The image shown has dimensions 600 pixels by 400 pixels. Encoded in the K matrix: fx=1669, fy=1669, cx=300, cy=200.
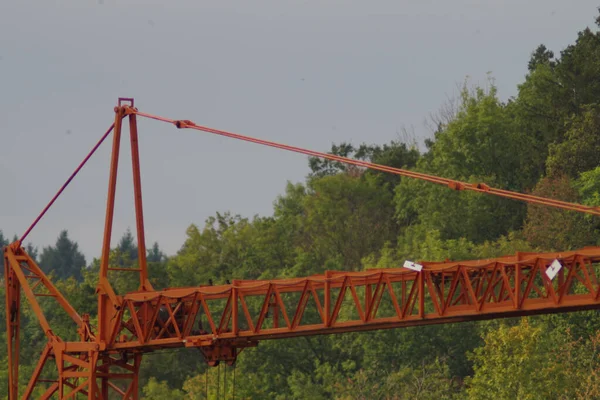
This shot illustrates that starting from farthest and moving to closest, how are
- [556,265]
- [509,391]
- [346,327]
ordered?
[509,391] < [346,327] < [556,265]

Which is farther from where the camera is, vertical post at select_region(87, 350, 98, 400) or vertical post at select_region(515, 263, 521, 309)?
vertical post at select_region(87, 350, 98, 400)

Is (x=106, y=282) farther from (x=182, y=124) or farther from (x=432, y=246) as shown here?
(x=432, y=246)

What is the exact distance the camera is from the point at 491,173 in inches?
4619

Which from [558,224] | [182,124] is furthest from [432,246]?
[182,124]

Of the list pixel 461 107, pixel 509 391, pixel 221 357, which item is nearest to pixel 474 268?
pixel 221 357

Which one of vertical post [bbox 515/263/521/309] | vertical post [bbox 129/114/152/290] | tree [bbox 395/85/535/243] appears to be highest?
tree [bbox 395/85/535/243]

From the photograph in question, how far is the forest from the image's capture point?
86062 mm

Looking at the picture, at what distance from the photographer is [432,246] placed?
347 ft

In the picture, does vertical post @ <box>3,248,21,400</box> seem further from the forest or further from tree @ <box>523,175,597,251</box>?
tree @ <box>523,175,597,251</box>

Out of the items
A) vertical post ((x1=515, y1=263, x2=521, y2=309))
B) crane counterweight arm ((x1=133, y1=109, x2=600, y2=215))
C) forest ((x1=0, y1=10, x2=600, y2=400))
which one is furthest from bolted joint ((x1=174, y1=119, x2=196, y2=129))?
forest ((x1=0, y1=10, x2=600, y2=400))

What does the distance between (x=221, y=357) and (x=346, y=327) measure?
498cm

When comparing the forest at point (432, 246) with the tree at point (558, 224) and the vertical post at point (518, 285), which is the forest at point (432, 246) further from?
the vertical post at point (518, 285)

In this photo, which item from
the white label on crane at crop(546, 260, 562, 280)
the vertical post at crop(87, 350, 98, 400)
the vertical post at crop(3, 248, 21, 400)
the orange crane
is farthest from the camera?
the vertical post at crop(3, 248, 21, 400)

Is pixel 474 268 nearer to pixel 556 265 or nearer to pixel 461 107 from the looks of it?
Result: pixel 556 265
